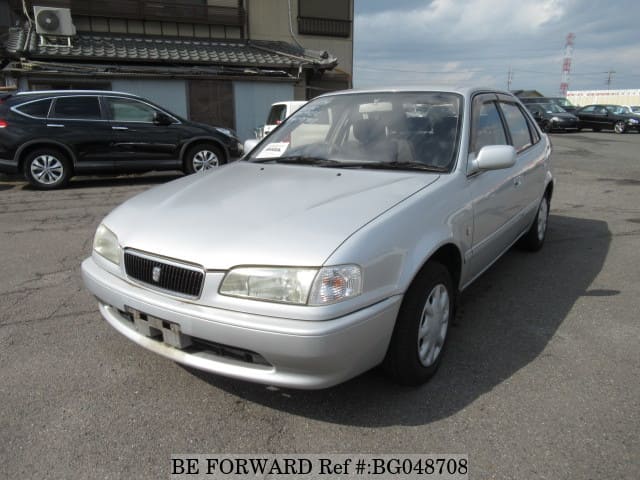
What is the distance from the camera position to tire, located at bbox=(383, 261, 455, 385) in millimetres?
2346

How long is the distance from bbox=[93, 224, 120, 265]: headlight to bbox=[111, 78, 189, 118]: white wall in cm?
1300

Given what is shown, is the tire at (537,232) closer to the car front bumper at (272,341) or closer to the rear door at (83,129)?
the car front bumper at (272,341)

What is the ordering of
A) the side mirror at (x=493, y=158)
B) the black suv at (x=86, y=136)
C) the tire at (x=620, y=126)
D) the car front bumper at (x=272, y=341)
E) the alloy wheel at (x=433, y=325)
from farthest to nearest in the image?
1. the tire at (x=620, y=126)
2. the black suv at (x=86, y=136)
3. the side mirror at (x=493, y=158)
4. the alloy wheel at (x=433, y=325)
5. the car front bumper at (x=272, y=341)

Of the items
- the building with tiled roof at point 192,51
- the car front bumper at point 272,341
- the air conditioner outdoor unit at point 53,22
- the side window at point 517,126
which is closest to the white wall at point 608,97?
the building with tiled roof at point 192,51

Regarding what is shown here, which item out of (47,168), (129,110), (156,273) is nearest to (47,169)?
(47,168)

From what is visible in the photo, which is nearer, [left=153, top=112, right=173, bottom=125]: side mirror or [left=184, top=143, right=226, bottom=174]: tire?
[left=153, top=112, right=173, bottom=125]: side mirror

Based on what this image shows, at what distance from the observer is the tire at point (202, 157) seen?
9508 millimetres

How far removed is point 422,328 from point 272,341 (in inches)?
34.6

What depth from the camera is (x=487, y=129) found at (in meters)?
3.51

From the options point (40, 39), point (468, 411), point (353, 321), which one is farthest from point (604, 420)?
point (40, 39)

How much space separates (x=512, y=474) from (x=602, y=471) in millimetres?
378

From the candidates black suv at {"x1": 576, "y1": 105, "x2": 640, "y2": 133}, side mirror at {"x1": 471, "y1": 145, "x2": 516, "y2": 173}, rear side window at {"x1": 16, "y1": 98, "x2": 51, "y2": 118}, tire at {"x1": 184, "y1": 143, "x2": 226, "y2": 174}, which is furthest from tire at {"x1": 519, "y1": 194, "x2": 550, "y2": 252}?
black suv at {"x1": 576, "y1": 105, "x2": 640, "y2": 133}

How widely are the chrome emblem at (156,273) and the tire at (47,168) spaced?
7.56 metres

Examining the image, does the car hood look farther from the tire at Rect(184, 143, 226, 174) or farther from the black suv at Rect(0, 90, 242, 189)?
the tire at Rect(184, 143, 226, 174)
